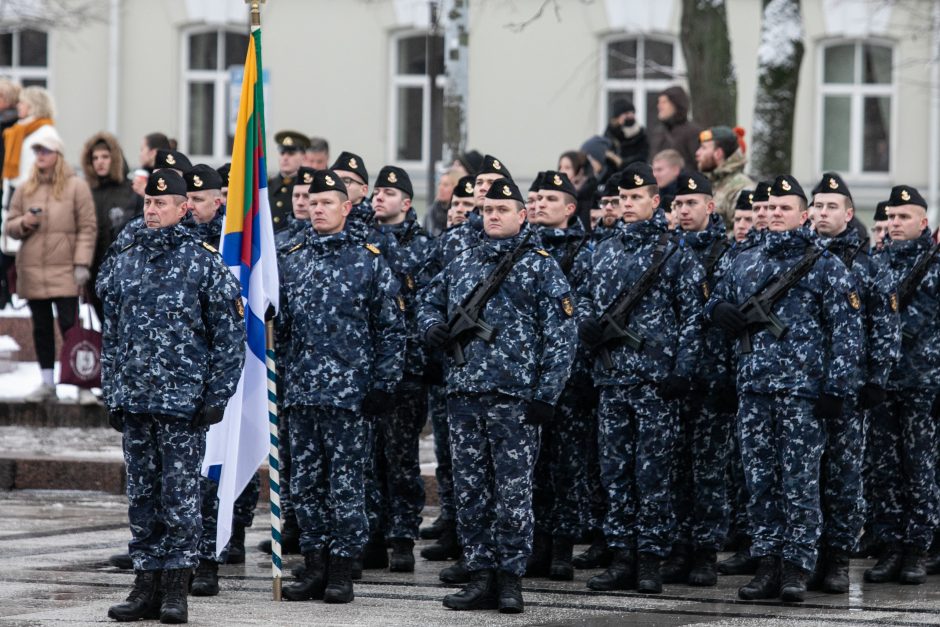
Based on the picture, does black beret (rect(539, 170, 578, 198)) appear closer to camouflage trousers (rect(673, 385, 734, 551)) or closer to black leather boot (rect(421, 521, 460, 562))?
camouflage trousers (rect(673, 385, 734, 551))

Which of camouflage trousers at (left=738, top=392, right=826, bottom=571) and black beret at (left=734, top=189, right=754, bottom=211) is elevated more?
black beret at (left=734, top=189, right=754, bottom=211)

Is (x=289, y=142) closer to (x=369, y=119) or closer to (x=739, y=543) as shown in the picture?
(x=739, y=543)

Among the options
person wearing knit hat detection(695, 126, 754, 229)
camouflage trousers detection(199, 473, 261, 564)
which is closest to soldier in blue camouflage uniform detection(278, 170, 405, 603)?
camouflage trousers detection(199, 473, 261, 564)

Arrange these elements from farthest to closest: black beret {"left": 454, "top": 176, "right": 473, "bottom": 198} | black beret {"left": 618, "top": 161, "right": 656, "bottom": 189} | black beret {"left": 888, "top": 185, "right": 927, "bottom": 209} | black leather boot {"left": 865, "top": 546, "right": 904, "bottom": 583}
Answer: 1. black beret {"left": 454, "top": 176, "right": 473, "bottom": 198}
2. black beret {"left": 888, "top": 185, "right": 927, "bottom": 209}
3. black leather boot {"left": 865, "top": 546, "right": 904, "bottom": 583}
4. black beret {"left": 618, "top": 161, "right": 656, "bottom": 189}

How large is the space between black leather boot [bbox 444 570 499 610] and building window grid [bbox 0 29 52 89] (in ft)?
70.8

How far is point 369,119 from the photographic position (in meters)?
29.6

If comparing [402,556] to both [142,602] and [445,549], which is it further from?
[142,602]

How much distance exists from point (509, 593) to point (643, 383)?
153cm

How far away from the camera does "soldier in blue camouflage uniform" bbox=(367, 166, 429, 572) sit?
1145 centimetres

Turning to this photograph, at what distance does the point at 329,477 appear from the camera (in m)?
10.2

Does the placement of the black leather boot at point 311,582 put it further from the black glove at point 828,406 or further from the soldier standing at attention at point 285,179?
the soldier standing at attention at point 285,179

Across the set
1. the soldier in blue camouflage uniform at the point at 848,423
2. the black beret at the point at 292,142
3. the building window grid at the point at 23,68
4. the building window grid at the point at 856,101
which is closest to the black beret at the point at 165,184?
the soldier in blue camouflage uniform at the point at 848,423

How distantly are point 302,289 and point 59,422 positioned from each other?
6.88 m

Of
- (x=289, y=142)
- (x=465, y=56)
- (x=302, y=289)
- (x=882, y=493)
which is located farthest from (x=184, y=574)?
(x=465, y=56)
